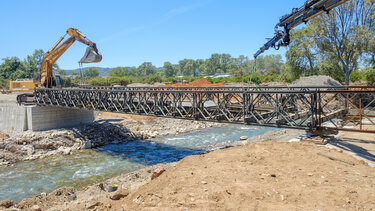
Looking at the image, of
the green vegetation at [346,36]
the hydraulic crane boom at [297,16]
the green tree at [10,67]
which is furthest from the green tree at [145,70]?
the hydraulic crane boom at [297,16]

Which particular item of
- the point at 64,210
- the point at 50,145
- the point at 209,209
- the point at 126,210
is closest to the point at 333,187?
the point at 209,209

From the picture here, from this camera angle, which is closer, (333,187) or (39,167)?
(333,187)

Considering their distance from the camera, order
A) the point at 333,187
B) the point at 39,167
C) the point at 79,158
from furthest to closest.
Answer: the point at 79,158
the point at 39,167
the point at 333,187

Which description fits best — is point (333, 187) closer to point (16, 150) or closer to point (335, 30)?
point (16, 150)

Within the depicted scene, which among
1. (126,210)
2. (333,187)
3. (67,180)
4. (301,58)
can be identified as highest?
(301,58)

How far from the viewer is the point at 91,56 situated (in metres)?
21.6

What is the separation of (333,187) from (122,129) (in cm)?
2096

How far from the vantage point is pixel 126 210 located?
22.7ft

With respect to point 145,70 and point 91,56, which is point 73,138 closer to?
point 91,56

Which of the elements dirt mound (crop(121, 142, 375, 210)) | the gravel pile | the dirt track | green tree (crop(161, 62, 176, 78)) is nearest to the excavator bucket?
the gravel pile

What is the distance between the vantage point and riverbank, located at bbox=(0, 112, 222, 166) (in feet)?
60.3

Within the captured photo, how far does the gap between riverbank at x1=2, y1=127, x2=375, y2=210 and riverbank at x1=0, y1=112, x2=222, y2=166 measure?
9.13 meters

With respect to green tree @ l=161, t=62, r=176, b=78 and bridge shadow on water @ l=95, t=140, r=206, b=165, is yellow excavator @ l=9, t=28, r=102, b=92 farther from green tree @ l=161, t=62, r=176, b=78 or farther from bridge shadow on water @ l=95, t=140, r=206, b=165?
green tree @ l=161, t=62, r=176, b=78

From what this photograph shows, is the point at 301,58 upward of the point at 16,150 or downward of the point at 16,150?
upward
